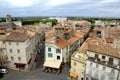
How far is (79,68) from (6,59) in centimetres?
2951

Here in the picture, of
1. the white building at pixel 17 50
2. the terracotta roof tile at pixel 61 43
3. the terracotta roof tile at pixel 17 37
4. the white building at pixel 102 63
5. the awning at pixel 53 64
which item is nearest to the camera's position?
the white building at pixel 102 63

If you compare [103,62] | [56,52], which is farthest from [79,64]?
[56,52]

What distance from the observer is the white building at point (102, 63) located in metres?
38.1

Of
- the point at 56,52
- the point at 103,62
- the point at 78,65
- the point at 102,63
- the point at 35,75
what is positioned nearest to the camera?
the point at 102,63

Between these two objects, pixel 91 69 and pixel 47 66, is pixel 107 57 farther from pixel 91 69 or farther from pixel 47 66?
pixel 47 66

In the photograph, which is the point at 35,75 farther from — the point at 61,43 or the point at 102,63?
the point at 102,63

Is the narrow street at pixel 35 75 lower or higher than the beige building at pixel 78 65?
lower

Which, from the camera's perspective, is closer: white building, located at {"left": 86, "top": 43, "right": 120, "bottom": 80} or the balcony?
the balcony

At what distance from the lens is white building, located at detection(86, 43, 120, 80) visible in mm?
38094

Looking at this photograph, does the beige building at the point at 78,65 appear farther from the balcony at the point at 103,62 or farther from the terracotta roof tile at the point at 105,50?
the terracotta roof tile at the point at 105,50

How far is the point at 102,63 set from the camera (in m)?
39.8

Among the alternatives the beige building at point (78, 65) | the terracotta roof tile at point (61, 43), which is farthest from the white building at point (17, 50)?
the beige building at point (78, 65)

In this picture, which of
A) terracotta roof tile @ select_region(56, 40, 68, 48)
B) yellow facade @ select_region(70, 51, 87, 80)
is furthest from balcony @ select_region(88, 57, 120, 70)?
terracotta roof tile @ select_region(56, 40, 68, 48)

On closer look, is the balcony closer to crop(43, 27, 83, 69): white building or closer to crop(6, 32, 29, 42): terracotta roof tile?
crop(43, 27, 83, 69): white building
